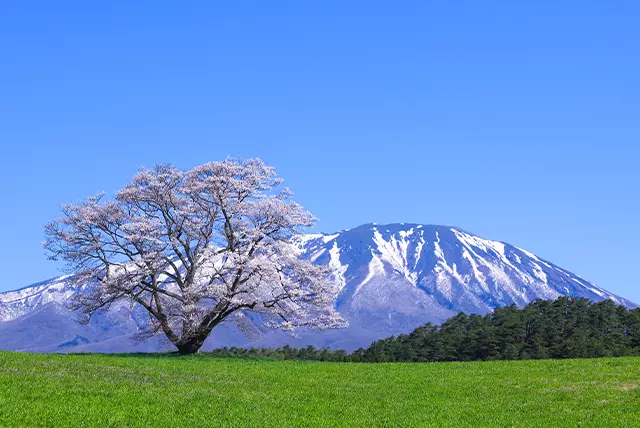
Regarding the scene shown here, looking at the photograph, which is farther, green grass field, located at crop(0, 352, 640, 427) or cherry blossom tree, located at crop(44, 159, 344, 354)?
cherry blossom tree, located at crop(44, 159, 344, 354)

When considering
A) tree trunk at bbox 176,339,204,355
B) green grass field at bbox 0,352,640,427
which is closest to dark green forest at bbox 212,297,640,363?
tree trunk at bbox 176,339,204,355

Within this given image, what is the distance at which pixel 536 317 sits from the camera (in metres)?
72.3

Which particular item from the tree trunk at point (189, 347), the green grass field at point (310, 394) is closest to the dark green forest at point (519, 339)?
the tree trunk at point (189, 347)

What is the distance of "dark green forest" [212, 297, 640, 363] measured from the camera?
64750 mm

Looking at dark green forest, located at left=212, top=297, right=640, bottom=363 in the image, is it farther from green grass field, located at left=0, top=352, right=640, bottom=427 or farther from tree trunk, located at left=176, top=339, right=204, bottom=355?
green grass field, located at left=0, top=352, right=640, bottom=427

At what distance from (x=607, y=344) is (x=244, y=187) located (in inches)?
1302

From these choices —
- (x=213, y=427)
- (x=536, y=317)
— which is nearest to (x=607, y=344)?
(x=536, y=317)

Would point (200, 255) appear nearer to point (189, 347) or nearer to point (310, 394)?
point (189, 347)

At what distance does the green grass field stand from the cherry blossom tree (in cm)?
946

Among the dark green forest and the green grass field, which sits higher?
the dark green forest

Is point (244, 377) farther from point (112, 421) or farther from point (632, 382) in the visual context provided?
point (632, 382)

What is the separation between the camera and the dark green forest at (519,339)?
64750mm

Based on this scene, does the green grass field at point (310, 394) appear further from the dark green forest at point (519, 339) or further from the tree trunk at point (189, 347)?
the dark green forest at point (519, 339)

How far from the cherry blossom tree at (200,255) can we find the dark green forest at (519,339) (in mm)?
7251
